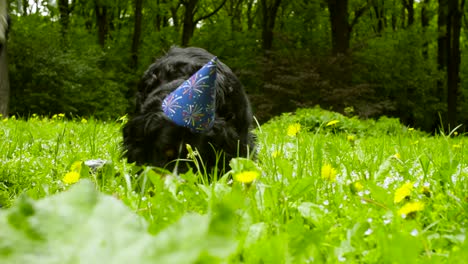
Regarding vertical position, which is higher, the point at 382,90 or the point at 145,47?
the point at 145,47

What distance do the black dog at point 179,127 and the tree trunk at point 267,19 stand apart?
→ 21.3 meters

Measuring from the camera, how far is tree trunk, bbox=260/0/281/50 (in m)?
24.9

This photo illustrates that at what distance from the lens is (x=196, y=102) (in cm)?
297

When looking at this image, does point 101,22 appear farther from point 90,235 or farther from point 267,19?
point 90,235

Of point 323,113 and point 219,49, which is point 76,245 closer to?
point 323,113

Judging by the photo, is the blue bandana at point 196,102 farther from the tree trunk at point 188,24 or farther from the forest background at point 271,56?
the tree trunk at point 188,24

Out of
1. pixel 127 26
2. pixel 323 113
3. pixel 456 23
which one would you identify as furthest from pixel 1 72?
pixel 127 26

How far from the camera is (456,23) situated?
20.4 meters

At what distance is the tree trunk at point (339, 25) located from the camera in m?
18.5

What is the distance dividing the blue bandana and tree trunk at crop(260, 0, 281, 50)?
21.9 m

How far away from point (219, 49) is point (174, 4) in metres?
3.38

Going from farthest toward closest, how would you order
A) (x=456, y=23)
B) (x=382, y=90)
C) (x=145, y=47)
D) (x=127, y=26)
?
(x=127, y=26) → (x=145, y=47) → (x=382, y=90) → (x=456, y=23)

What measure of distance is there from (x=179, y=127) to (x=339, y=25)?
1654cm

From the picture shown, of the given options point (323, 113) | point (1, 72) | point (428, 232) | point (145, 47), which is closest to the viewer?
point (428, 232)
